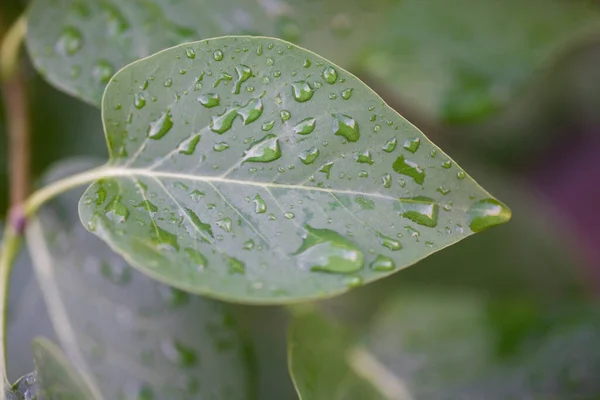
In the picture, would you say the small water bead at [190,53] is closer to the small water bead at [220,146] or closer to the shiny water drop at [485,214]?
the small water bead at [220,146]

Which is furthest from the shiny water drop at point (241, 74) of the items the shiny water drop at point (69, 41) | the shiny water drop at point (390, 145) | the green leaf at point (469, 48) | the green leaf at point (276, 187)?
the green leaf at point (469, 48)

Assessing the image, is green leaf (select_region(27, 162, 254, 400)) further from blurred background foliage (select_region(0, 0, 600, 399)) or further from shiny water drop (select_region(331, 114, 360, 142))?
shiny water drop (select_region(331, 114, 360, 142))

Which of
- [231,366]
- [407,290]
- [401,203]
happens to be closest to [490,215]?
[401,203]

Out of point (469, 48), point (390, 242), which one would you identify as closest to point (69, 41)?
point (390, 242)

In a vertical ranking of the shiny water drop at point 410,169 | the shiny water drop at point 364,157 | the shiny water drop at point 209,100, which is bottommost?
the shiny water drop at point 410,169

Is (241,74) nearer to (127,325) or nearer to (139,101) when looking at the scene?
(139,101)

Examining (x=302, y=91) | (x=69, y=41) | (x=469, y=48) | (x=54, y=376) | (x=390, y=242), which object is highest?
(x=469, y=48)

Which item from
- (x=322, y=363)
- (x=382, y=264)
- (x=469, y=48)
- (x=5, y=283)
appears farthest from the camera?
(x=469, y=48)
